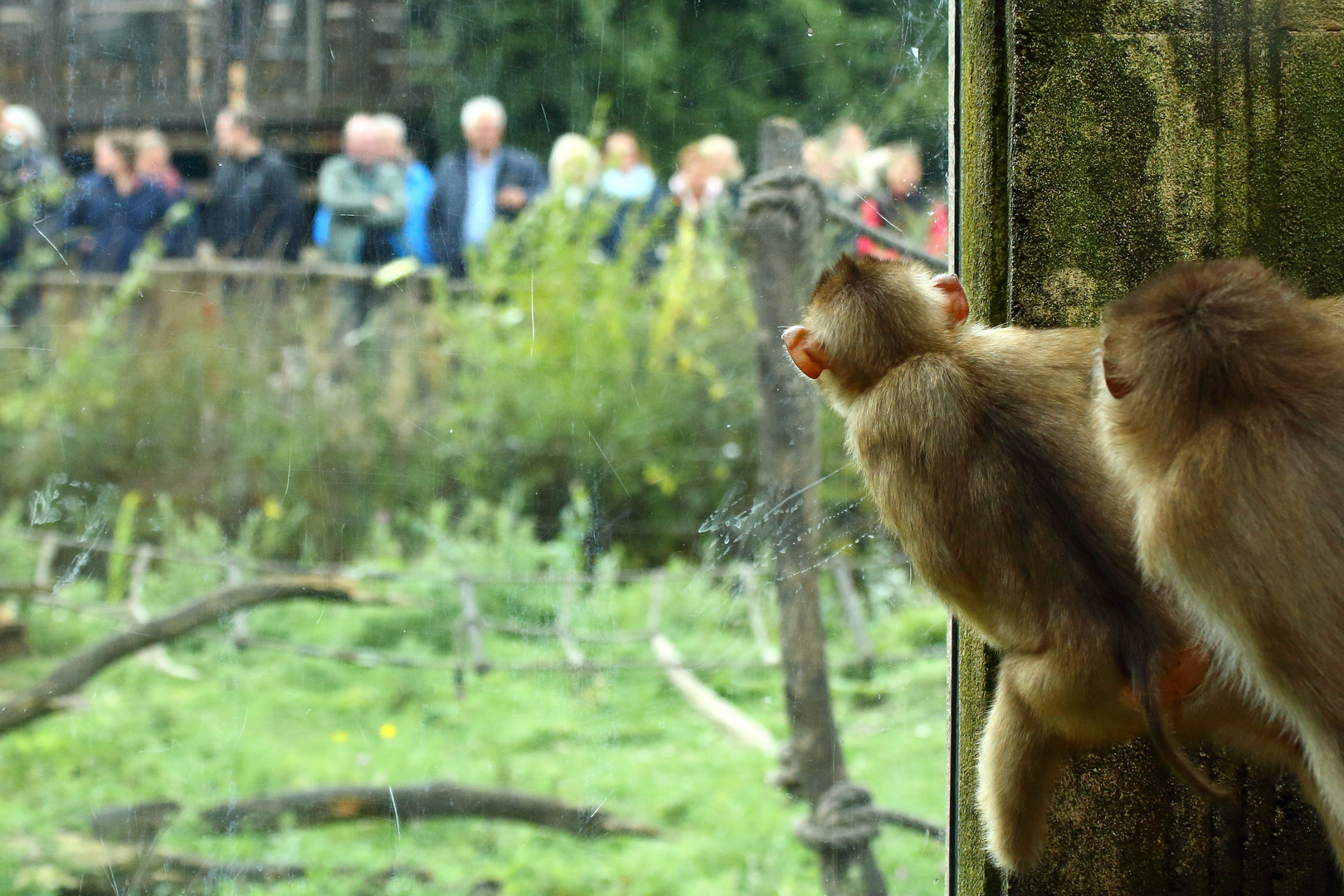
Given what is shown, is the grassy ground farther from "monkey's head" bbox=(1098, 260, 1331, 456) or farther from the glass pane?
"monkey's head" bbox=(1098, 260, 1331, 456)

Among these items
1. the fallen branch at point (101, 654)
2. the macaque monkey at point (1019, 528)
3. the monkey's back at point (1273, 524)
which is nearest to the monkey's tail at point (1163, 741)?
the macaque monkey at point (1019, 528)


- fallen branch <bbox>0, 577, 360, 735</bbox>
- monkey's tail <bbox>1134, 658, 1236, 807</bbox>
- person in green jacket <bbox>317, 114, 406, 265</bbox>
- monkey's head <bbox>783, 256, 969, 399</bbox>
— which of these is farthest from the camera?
fallen branch <bbox>0, 577, 360, 735</bbox>

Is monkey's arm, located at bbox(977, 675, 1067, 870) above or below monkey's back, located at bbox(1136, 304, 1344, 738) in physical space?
below

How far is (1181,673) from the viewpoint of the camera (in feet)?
4.20

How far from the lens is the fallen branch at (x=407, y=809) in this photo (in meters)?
2.62

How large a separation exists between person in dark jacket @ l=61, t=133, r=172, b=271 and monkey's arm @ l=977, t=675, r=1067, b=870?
1.95 meters

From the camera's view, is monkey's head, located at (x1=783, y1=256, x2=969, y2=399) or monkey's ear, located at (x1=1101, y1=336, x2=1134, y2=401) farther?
monkey's head, located at (x1=783, y1=256, x2=969, y2=399)

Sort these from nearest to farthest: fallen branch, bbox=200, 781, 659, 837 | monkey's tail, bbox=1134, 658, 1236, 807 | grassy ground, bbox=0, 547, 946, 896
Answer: monkey's tail, bbox=1134, 658, 1236, 807 → fallen branch, bbox=200, 781, 659, 837 → grassy ground, bbox=0, 547, 946, 896

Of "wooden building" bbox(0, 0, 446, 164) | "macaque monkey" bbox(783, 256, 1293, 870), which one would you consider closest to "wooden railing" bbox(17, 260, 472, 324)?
"wooden building" bbox(0, 0, 446, 164)

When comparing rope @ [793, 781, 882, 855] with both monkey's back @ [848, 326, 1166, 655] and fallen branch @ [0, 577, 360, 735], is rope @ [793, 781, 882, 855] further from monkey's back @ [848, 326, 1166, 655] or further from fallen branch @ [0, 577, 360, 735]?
fallen branch @ [0, 577, 360, 735]

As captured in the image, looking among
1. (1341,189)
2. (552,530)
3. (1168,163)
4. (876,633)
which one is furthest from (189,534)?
(1341,189)

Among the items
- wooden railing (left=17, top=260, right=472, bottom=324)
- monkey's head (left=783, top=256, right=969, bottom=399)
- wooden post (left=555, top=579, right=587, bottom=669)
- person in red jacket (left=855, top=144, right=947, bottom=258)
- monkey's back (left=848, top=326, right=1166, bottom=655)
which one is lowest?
wooden post (left=555, top=579, right=587, bottom=669)

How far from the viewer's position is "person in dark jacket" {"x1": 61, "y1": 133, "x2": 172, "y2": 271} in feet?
7.48

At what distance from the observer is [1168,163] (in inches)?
60.1
